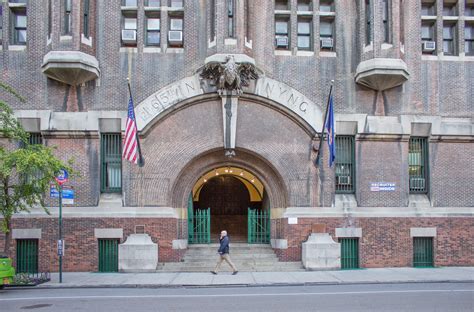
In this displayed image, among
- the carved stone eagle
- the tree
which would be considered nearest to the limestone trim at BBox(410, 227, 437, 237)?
the carved stone eagle

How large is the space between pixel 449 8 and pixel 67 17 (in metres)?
16.6

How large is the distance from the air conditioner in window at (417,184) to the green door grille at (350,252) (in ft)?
11.3

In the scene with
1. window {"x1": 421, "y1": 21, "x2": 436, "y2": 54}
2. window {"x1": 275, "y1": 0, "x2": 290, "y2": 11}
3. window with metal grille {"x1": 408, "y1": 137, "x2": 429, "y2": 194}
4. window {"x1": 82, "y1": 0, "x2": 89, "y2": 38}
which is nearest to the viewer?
window {"x1": 82, "y1": 0, "x2": 89, "y2": 38}

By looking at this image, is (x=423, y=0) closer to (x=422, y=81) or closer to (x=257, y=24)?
(x=422, y=81)

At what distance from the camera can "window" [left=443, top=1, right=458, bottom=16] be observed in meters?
22.6

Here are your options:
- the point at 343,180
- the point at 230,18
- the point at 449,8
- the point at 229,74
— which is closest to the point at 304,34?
the point at 230,18

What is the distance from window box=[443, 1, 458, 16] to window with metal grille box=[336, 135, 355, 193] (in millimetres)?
7434

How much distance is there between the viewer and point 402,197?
21094mm

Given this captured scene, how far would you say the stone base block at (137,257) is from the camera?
1950 centimetres

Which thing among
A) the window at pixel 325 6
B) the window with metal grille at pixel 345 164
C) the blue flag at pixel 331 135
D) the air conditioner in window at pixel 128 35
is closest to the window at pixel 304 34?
the window at pixel 325 6

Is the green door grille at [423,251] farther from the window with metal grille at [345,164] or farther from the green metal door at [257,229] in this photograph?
the green metal door at [257,229]

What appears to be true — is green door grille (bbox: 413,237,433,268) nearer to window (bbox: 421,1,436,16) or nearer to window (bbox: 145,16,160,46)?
window (bbox: 421,1,436,16)

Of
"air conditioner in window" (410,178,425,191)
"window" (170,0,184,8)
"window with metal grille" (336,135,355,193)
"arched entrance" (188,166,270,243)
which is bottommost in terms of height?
"arched entrance" (188,166,270,243)

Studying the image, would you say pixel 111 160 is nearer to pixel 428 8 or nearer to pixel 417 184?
pixel 417 184
